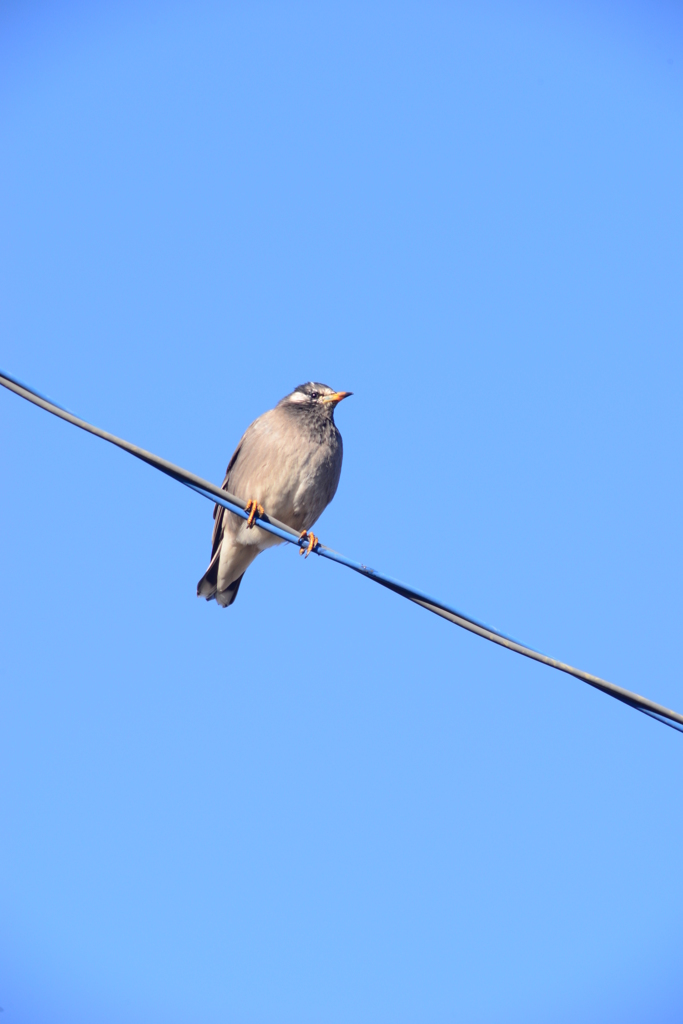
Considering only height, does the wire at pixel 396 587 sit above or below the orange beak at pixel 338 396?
below

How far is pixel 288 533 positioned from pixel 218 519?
9.38 feet

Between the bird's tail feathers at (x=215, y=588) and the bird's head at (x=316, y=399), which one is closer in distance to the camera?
the bird's head at (x=316, y=399)

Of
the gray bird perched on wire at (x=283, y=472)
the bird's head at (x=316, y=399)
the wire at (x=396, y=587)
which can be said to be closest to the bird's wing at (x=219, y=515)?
the gray bird perched on wire at (x=283, y=472)

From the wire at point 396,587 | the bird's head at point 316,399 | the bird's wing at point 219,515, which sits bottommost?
the wire at point 396,587

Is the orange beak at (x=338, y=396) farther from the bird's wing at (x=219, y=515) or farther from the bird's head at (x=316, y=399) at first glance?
the bird's wing at (x=219, y=515)

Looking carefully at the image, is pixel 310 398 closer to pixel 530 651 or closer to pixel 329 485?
pixel 329 485

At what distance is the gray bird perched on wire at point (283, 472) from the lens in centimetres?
669

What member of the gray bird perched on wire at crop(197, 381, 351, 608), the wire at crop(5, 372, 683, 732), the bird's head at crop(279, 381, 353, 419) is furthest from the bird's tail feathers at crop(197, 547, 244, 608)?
the wire at crop(5, 372, 683, 732)

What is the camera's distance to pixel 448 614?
146 inches

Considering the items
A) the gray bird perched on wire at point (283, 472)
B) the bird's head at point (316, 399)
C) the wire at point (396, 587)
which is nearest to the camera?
the wire at point (396, 587)

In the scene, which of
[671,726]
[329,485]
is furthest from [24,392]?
[329,485]

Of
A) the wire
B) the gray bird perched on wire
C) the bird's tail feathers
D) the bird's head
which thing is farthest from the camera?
the bird's tail feathers

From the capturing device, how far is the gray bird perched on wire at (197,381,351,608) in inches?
263

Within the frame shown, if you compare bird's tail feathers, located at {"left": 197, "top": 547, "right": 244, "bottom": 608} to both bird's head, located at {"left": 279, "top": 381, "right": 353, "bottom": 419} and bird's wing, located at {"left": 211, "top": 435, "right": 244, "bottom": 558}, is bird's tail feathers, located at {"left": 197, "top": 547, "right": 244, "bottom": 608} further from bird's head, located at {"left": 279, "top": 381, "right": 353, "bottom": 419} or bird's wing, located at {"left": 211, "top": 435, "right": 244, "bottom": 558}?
bird's head, located at {"left": 279, "top": 381, "right": 353, "bottom": 419}
